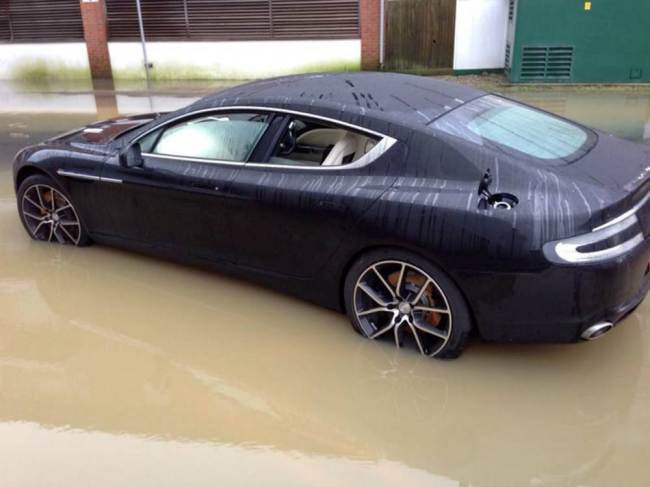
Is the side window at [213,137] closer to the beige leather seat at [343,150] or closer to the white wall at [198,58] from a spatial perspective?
the beige leather seat at [343,150]

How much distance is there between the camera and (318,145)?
4.13 metres

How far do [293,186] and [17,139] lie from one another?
272 inches

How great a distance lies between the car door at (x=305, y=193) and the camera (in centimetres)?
364

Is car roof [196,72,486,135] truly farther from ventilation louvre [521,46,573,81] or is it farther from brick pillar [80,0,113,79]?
brick pillar [80,0,113,79]

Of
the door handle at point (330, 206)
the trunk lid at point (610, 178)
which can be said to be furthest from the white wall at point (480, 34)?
the door handle at point (330, 206)

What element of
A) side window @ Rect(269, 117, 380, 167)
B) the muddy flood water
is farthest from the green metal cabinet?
side window @ Rect(269, 117, 380, 167)

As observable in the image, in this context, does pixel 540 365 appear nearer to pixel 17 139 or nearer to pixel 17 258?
pixel 17 258

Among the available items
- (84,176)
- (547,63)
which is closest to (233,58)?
(547,63)

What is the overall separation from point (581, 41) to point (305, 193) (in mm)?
9621

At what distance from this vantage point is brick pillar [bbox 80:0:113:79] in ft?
48.3

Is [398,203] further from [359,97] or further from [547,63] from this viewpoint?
[547,63]

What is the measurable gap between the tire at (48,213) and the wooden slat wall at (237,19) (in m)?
9.87

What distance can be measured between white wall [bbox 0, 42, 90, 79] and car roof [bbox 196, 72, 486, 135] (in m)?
12.5

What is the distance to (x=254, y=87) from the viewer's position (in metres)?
4.39
